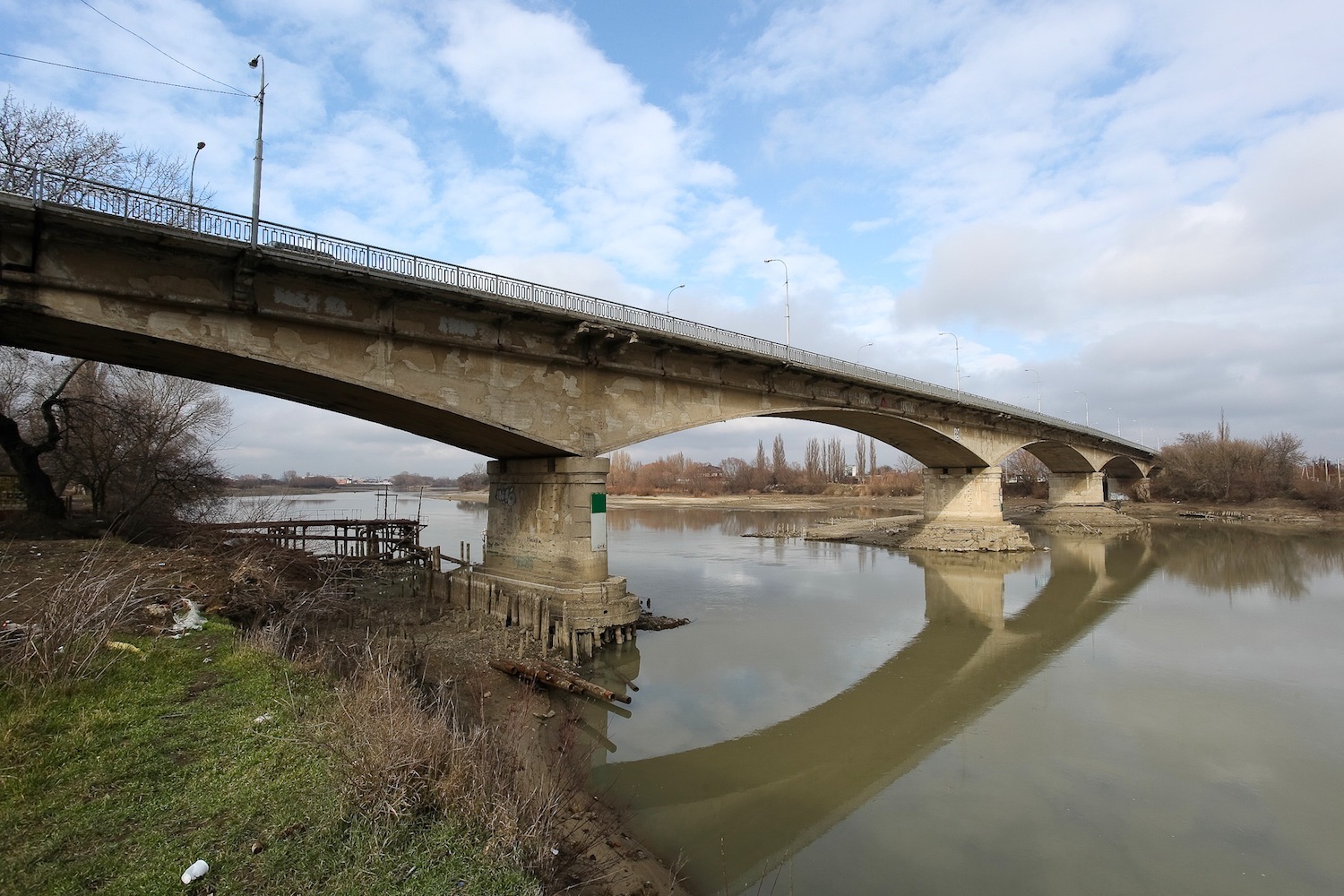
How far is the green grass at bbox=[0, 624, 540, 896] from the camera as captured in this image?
13.7 feet

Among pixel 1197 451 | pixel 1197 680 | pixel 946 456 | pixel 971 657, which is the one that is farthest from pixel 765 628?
pixel 1197 451

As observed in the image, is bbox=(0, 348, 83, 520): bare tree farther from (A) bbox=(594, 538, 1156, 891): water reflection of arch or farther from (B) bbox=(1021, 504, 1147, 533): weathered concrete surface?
(B) bbox=(1021, 504, 1147, 533): weathered concrete surface

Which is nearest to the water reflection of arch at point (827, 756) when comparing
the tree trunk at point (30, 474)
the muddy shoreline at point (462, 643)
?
the muddy shoreline at point (462, 643)

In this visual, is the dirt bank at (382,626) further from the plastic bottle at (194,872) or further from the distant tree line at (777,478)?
the distant tree line at (777,478)

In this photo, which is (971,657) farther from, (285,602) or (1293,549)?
(1293,549)

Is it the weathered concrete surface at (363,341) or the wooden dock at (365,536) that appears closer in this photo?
the weathered concrete surface at (363,341)

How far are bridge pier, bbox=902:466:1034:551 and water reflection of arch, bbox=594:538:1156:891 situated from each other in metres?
15.5

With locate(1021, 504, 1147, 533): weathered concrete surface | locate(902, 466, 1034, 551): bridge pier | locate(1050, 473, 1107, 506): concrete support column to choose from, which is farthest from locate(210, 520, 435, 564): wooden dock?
locate(1050, 473, 1107, 506): concrete support column

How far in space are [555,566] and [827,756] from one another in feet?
28.9

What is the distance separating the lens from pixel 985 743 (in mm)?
10453

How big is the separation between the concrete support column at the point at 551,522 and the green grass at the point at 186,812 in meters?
9.47

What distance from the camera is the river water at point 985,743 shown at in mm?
7125

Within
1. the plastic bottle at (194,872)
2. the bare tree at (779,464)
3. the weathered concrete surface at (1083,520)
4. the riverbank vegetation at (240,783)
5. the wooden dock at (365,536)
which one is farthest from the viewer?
the bare tree at (779,464)

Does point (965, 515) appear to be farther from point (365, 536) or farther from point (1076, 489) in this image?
point (365, 536)
